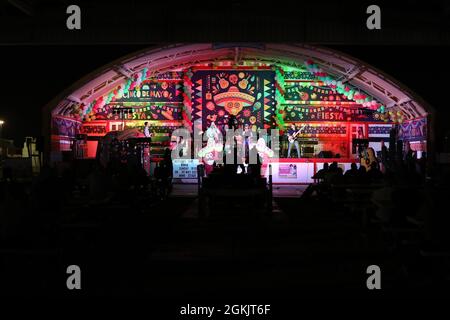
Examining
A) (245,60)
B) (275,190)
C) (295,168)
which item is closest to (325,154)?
(295,168)

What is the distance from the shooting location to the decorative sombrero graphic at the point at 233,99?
2317 cm

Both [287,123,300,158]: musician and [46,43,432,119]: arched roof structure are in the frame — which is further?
[287,123,300,158]: musician

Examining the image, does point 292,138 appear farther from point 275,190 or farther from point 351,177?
point 351,177

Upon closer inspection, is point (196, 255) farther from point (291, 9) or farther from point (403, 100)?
point (403, 100)

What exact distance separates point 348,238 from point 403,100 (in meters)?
11.7

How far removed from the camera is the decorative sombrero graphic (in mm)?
23172

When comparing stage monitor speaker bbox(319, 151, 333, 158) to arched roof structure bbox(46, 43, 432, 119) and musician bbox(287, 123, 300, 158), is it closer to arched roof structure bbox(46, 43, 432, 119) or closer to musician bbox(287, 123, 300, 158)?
musician bbox(287, 123, 300, 158)

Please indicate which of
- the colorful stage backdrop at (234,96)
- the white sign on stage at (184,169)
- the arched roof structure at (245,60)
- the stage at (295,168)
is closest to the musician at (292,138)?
the colorful stage backdrop at (234,96)

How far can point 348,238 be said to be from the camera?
331 inches

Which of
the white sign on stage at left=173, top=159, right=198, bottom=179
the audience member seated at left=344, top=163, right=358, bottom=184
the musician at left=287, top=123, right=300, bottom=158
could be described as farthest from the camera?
the musician at left=287, top=123, right=300, bottom=158

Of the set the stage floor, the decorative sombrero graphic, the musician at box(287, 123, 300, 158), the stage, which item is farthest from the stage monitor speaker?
the decorative sombrero graphic

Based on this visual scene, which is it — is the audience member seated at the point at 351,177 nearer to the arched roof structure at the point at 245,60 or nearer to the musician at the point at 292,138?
the arched roof structure at the point at 245,60
